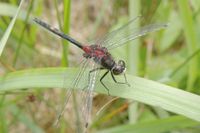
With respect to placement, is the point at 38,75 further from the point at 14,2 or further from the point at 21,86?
the point at 14,2

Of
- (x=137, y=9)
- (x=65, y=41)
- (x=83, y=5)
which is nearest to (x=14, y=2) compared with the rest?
(x=65, y=41)

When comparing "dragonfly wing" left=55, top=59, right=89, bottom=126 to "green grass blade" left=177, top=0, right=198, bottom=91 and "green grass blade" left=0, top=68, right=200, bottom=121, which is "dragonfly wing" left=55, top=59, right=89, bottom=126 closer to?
"green grass blade" left=0, top=68, right=200, bottom=121

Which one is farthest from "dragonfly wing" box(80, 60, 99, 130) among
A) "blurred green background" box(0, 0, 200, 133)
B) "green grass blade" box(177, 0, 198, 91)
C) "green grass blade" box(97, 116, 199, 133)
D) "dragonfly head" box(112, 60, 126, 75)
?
"green grass blade" box(177, 0, 198, 91)

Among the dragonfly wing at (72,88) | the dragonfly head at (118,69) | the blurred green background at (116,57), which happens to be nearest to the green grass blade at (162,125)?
the blurred green background at (116,57)

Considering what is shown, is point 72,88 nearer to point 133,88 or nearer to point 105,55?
point 133,88

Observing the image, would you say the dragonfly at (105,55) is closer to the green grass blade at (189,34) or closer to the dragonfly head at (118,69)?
the dragonfly head at (118,69)

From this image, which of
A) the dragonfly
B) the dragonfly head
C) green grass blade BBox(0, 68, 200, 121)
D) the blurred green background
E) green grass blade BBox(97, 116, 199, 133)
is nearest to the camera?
green grass blade BBox(0, 68, 200, 121)

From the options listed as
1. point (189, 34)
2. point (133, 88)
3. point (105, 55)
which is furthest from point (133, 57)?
point (133, 88)
